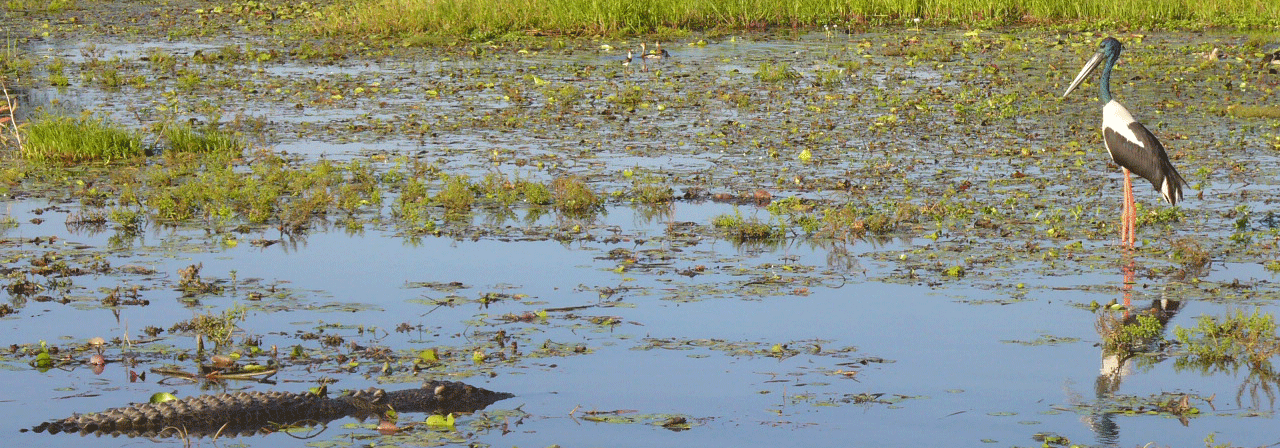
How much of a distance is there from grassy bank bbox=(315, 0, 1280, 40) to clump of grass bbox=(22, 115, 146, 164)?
8896mm

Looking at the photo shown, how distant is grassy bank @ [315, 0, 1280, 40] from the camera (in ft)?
67.1

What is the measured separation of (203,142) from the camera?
1165 cm

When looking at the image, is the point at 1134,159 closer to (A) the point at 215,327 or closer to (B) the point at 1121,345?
(B) the point at 1121,345

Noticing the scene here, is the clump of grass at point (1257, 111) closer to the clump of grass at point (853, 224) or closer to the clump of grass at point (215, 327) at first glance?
the clump of grass at point (853, 224)

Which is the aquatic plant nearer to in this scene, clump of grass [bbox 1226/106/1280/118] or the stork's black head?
the stork's black head

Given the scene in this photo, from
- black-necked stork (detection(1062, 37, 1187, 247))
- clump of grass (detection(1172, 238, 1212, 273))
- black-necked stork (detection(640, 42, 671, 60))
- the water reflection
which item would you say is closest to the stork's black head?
black-necked stork (detection(1062, 37, 1187, 247))

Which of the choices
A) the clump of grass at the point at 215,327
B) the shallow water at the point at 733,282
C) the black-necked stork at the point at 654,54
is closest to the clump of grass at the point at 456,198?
the shallow water at the point at 733,282

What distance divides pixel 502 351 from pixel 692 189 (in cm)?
391

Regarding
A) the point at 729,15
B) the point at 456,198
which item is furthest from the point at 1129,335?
the point at 729,15

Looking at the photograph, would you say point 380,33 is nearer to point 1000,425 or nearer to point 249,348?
point 249,348

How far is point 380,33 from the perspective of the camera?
67.6 feet

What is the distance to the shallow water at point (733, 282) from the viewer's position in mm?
5477

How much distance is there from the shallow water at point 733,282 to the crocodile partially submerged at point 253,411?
0.10m

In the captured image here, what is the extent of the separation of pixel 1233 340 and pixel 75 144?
8.45m
